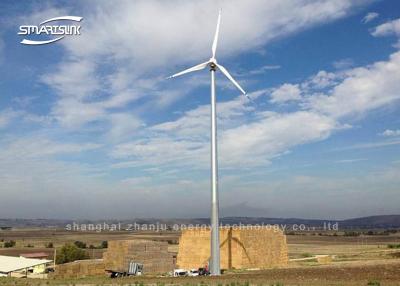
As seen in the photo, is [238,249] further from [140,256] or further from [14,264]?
[14,264]

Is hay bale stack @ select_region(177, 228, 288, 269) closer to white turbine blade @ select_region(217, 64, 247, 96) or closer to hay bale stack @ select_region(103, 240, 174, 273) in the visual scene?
hay bale stack @ select_region(103, 240, 174, 273)

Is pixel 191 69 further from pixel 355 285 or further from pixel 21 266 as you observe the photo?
pixel 21 266

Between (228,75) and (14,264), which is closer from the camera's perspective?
(228,75)

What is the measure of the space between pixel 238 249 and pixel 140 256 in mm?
10327

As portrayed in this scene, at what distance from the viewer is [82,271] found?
5444cm

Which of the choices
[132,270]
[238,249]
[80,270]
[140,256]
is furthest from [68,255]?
[238,249]

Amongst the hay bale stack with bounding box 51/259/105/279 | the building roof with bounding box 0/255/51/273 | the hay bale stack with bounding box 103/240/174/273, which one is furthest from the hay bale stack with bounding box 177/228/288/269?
the building roof with bounding box 0/255/51/273

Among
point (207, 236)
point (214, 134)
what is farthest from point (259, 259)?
point (214, 134)

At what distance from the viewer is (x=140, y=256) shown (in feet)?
180

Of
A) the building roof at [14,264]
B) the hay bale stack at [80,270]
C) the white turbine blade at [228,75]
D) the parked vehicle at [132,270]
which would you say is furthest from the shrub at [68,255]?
the white turbine blade at [228,75]

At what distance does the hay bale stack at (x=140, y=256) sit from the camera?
54.6 m

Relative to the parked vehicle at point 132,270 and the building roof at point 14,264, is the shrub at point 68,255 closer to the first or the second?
the building roof at point 14,264

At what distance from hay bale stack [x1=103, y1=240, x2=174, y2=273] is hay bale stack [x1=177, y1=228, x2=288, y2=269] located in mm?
3091

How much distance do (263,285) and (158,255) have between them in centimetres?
2795
